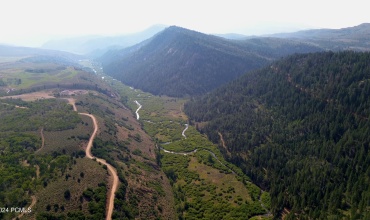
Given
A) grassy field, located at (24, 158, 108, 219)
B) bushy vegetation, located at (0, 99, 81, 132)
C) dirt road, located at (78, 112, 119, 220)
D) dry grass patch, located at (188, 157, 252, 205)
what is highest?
bushy vegetation, located at (0, 99, 81, 132)

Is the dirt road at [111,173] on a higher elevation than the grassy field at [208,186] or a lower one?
higher

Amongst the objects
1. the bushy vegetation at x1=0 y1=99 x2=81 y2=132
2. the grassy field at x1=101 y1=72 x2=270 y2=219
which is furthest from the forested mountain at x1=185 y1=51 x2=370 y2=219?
the bushy vegetation at x1=0 y1=99 x2=81 y2=132

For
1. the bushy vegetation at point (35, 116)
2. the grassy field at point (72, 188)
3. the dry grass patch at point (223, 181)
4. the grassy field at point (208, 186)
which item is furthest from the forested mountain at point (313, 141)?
the bushy vegetation at point (35, 116)

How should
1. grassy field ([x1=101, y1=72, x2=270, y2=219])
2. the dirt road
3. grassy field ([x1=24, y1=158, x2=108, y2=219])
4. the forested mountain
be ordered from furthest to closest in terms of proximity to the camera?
grassy field ([x1=101, y1=72, x2=270, y2=219]), the forested mountain, the dirt road, grassy field ([x1=24, y1=158, x2=108, y2=219])

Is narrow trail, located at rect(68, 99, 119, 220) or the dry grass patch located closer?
narrow trail, located at rect(68, 99, 119, 220)

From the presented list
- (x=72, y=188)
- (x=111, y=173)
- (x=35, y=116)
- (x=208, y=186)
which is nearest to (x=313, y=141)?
(x=208, y=186)

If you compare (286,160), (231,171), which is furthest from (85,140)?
(286,160)

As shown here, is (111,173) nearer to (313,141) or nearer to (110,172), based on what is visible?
(110,172)

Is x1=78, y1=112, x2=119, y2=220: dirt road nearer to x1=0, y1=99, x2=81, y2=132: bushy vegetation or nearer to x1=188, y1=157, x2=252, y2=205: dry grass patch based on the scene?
x1=0, y1=99, x2=81, y2=132: bushy vegetation

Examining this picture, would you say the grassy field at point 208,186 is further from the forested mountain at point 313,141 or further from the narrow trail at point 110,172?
the narrow trail at point 110,172

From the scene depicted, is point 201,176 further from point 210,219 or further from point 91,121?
point 91,121
